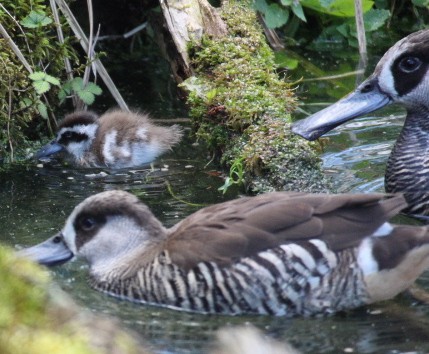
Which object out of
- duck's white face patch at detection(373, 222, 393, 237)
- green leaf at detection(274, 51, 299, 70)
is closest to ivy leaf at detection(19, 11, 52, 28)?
green leaf at detection(274, 51, 299, 70)

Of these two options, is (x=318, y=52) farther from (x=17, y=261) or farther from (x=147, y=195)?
(x=17, y=261)

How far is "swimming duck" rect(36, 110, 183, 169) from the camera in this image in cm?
788

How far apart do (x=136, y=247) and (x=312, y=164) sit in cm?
164

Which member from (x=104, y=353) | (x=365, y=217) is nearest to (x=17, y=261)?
(x=104, y=353)

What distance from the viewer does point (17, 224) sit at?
20.9 ft

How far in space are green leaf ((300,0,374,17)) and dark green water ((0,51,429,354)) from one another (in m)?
1.28

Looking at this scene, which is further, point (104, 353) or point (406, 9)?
point (406, 9)

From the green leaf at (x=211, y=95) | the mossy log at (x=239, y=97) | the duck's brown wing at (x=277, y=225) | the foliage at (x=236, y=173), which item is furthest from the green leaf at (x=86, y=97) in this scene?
the duck's brown wing at (x=277, y=225)

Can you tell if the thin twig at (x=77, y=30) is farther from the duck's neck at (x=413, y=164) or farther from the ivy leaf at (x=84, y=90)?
the duck's neck at (x=413, y=164)

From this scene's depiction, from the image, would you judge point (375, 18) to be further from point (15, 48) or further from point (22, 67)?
point (15, 48)

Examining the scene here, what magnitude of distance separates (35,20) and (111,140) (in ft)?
3.73

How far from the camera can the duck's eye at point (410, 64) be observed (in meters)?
6.82

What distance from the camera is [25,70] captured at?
7617mm

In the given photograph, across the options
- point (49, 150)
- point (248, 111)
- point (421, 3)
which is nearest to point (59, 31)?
point (49, 150)
